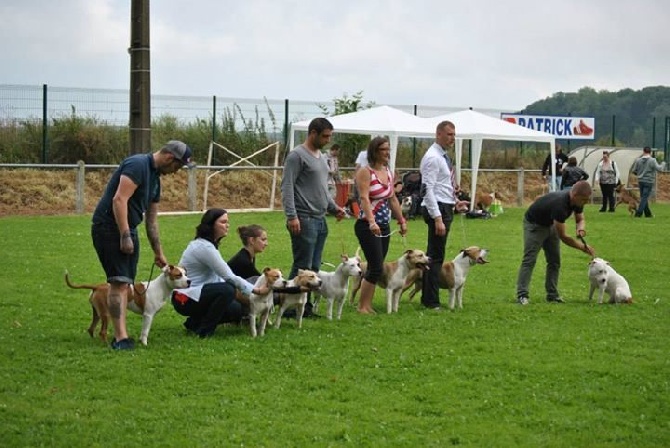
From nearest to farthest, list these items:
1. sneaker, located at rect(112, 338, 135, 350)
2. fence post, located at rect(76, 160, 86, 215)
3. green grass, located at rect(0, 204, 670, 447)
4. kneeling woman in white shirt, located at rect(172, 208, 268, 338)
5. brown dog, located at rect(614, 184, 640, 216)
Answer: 1. green grass, located at rect(0, 204, 670, 447)
2. sneaker, located at rect(112, 338, 135, 350)
3. kneeling woman in white shirt, located at rect(172, 208, 268, 338)
4. fence post, located at rect(76, 160, 86, 215)
5. brown dog, located at rect(614, 184, 640, 216)

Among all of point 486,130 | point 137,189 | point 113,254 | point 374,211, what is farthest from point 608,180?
point 113,254

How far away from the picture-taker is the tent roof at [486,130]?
2744 centimetres

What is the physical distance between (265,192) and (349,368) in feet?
75.4

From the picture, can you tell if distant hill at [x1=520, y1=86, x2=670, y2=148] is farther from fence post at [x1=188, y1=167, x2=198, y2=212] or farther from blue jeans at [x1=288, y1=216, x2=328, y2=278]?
blue jeans at [x1=288, y1=216, x2=328, y2=278]

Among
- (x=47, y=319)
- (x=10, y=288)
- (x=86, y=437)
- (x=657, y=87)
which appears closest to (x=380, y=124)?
(x=10, y=288)

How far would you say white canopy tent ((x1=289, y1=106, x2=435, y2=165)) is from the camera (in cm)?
2642

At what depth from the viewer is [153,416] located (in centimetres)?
700

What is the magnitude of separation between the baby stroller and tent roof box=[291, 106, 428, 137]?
1.11 metres

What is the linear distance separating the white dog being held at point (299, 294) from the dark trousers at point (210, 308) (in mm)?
527

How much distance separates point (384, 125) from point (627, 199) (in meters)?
7.79

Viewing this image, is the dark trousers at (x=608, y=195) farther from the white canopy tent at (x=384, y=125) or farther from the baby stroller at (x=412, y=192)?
the baby stroller at (x=412, y=192)

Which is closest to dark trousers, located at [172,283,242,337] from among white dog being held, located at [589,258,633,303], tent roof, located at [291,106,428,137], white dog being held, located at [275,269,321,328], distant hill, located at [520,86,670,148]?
white dog being held, located at [275,269,321,328]

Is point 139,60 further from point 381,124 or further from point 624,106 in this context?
point 624,106

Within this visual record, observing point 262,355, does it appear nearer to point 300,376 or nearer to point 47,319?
point 300,376
